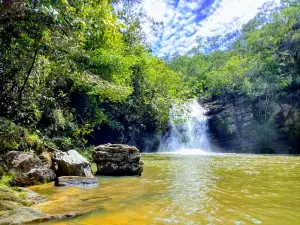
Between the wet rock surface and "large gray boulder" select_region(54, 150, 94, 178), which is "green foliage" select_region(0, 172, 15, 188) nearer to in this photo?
"large gray boulder" select_region(54, 150, 94, 178)

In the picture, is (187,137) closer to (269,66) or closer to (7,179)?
(269,66)

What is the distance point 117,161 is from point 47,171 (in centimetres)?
260

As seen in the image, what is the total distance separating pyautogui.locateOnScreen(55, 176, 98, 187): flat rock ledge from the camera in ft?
23.2

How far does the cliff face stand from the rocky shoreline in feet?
68.4

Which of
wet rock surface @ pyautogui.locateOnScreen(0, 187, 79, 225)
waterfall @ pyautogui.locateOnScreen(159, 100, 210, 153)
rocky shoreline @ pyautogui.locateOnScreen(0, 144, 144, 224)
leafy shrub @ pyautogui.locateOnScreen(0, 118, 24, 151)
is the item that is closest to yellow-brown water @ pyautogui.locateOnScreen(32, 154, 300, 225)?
wet rock surface @ pyautogui.locateOnScreen(0, 187, 79, 225)

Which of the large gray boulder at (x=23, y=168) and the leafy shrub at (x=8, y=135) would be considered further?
the leafy shrub at (x=8, y=135)

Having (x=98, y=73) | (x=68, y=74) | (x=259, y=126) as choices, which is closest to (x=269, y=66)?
(x=259, y=126)

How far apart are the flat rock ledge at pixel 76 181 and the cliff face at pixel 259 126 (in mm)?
23138

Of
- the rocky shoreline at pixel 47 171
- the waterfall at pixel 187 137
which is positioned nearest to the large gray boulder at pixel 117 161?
the rocky shoreline at pixel 47 171

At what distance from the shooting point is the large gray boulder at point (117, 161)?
9.52 metres

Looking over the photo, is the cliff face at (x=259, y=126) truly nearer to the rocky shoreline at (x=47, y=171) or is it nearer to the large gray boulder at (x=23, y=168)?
the rocky shoreline at (x=47, y=171)

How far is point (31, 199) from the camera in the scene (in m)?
5.08

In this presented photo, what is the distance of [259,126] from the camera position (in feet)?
91.6

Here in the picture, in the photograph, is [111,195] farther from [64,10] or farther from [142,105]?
[142,105]
